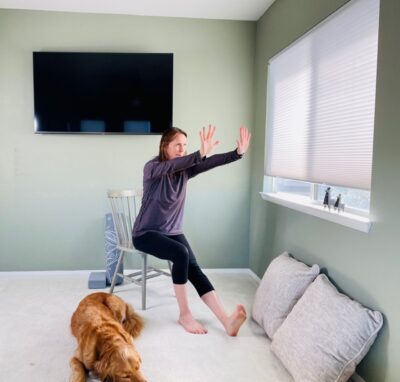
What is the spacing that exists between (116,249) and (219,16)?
227 cm

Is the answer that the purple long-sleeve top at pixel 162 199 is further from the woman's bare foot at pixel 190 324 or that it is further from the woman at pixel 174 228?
the woman's bare foot at pixel 190 324

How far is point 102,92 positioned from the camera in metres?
3.69

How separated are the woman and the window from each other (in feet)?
1.99

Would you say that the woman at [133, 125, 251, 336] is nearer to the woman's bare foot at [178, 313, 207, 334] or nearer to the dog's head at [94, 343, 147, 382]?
the woman's bare foot at [178, 313, 207, 334]

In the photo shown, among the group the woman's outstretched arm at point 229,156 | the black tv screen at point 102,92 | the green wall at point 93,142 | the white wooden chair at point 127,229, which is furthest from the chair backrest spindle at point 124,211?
the woman's outstretched arm at point 229,156

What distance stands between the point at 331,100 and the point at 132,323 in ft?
5.90

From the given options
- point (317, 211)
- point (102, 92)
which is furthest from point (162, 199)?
point (102, 92)

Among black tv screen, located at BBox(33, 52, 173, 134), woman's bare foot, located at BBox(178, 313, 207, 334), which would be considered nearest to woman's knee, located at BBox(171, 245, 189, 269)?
woman's bare foot, located at BBox(178, 313, 207, 334)

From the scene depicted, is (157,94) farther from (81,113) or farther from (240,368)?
(240,368)

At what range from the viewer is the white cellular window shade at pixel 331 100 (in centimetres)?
203

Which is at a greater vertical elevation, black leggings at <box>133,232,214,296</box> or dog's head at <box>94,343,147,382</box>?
black leggings at <box>133,232,214,296</box>

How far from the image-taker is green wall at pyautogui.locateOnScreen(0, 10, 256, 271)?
3.68m

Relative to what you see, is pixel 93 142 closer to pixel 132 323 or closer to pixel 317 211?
pixel 132 323

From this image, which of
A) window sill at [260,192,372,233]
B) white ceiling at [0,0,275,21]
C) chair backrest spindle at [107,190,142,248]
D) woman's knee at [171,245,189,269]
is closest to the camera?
window sill at [260,192,372,233]
